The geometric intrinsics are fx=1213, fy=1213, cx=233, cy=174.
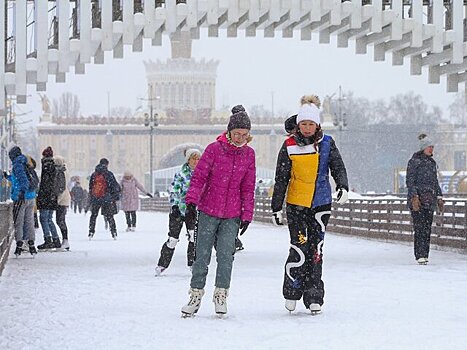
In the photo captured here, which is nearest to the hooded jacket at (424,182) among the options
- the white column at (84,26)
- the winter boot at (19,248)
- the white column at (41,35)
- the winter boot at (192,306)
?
the white column at (84,26)

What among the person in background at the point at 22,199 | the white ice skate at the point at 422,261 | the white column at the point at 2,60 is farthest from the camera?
the person in background at the point at 22,199

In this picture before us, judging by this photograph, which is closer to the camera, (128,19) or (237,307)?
(237,307)

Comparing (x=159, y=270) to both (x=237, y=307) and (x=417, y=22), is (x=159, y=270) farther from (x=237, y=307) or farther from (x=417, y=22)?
(x=417, y=22)

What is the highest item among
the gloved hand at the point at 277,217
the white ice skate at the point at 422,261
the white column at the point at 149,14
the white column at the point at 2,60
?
the white column at the point at 149,14

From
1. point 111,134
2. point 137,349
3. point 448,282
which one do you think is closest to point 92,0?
point 448,282

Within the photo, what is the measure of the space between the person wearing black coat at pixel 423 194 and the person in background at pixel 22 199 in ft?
18.5

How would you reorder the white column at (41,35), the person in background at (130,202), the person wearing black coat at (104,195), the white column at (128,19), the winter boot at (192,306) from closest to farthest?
the winter boot at (192,306), the white column at (41,35), the white column at (128,19), the person wearing black coat at (104,195), the person in background at (130,202)

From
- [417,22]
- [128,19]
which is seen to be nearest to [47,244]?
[128,19]

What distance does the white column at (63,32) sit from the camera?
18.0 meters

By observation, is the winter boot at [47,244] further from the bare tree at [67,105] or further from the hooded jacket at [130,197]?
the bare tree at [67,105]

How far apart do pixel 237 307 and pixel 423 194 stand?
584 cm

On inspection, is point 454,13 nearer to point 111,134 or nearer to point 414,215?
point 414,215

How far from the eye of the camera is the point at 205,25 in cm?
1914

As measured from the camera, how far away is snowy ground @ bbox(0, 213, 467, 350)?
8.41m
